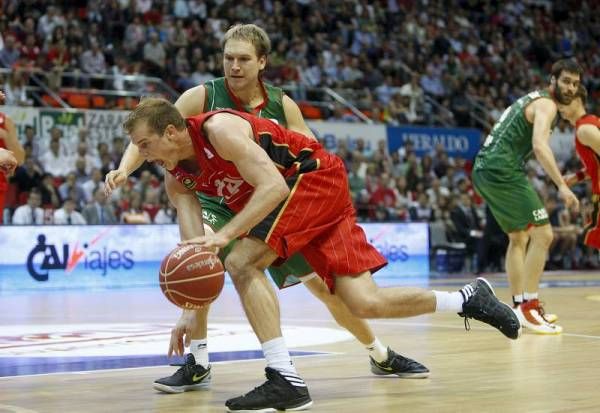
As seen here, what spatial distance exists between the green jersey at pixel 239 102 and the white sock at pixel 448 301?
1.42 m

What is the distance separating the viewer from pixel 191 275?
4125mm

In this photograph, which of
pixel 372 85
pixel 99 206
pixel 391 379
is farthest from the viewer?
pixel 372 85

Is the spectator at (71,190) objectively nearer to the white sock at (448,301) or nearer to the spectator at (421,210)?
the spectator at (421,210)

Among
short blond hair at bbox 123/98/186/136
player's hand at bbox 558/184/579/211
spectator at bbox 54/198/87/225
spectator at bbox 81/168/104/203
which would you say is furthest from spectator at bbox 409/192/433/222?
short blond hair at bbox 123/98/186/136

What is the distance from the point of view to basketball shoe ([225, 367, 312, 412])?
426cm

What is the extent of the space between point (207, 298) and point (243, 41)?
1720 millimetres

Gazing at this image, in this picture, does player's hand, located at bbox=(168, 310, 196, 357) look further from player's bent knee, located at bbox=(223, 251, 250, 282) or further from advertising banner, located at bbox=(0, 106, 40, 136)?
advertising banner, located at bbox=(0, 106, 40, 136)

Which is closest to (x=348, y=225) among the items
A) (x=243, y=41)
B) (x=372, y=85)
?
(x=243, y=41)

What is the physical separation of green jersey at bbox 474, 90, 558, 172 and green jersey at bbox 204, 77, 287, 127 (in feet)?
9.77

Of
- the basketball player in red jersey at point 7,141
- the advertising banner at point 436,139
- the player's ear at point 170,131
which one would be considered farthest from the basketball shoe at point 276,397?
the advertising banner at point 436,139

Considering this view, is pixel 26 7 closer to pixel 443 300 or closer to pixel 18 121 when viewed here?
pixel 18 121

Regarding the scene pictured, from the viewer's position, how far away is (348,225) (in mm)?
4809

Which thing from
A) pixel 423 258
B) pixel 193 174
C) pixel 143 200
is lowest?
pixel 423 258

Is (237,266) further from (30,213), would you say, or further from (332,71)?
(332,71)
